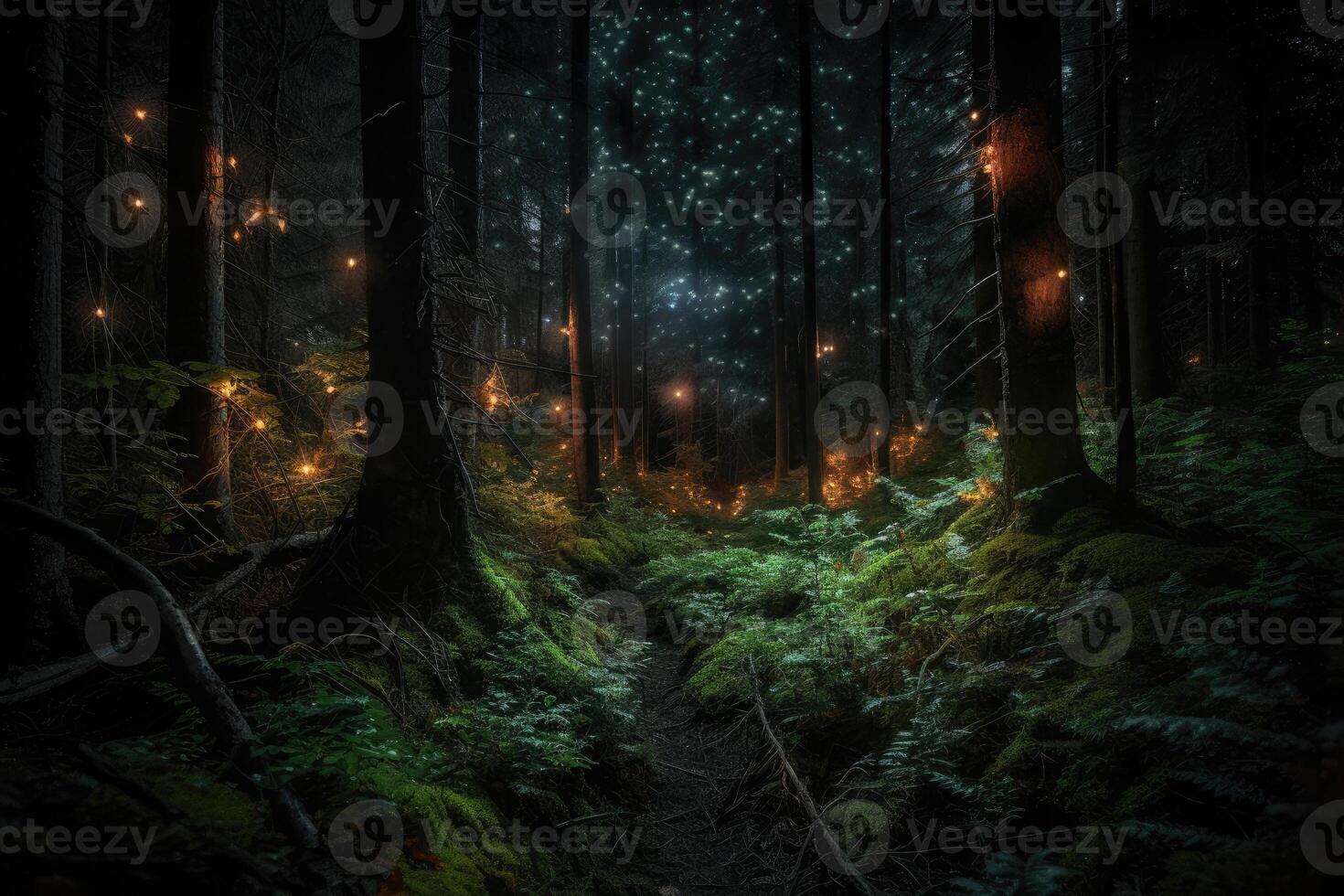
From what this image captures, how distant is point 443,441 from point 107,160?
6.01 m

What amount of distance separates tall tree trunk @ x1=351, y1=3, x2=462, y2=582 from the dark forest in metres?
0.04

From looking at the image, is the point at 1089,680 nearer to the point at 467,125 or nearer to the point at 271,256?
the point at 467,125

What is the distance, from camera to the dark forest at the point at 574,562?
256 centimetres

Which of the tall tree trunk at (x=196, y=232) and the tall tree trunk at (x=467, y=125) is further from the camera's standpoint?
the tall tree trunk at (x=467, y=125)

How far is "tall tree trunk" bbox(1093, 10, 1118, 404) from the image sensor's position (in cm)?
569

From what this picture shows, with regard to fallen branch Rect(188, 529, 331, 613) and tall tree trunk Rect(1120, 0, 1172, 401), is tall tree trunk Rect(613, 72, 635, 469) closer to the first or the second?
tall tree trunk Rect(1120, 0, 1172, 401)

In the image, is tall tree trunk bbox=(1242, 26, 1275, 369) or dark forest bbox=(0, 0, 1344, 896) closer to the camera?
dark forest bbox=(0, 0, 1344, 896)

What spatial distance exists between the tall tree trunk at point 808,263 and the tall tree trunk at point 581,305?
5631mm

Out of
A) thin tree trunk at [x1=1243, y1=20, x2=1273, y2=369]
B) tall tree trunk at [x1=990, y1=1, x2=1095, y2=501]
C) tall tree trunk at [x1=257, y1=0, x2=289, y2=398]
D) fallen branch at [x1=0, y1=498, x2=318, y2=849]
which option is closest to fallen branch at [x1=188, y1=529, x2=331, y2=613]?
fallen branch at [x1=0, y1=498, x2=318, y2=849]

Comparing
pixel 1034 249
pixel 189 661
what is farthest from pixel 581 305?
pixel 189 661

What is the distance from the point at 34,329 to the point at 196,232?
2.91m

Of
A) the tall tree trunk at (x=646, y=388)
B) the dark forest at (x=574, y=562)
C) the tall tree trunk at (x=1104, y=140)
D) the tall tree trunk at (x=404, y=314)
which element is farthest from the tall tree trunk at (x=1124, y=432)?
the tall tree trunk at (x=646, y=388)

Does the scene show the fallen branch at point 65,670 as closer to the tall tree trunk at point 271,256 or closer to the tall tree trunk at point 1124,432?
the tall tree trunk at point 271,256

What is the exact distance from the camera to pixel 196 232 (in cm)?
601
